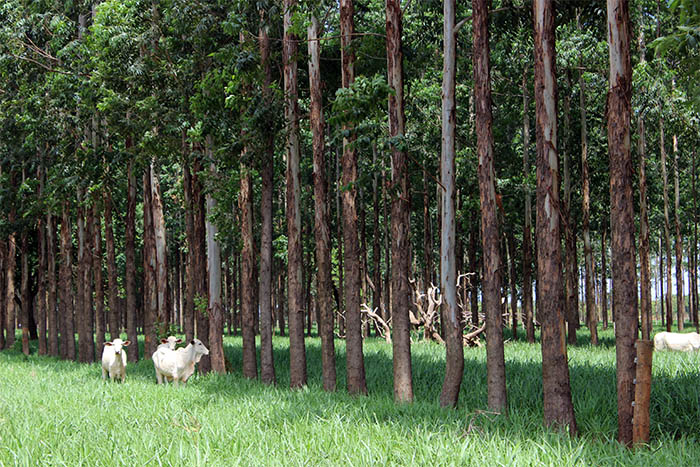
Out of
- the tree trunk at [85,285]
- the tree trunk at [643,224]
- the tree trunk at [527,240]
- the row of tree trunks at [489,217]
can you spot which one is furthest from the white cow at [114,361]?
the tree trunk at [643,224]

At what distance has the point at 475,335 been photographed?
75.1ft

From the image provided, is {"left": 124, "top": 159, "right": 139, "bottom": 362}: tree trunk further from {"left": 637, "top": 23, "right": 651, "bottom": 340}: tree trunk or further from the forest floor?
{"left": 637, "top": 23, "right": 651, "bottom": 340}: tree trunk

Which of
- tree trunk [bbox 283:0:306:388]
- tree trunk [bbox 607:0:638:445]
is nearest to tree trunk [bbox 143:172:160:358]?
tree trunk [bbox 283:0:306:388]

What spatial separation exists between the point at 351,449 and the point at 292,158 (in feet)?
27.5

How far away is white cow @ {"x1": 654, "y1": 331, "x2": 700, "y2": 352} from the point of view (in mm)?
18809

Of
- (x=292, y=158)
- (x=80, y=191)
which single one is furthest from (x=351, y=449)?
(x=80, y=191)

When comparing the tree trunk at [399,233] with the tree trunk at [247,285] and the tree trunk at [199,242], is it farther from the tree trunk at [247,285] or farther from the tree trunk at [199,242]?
the tree trunk at [199,242]

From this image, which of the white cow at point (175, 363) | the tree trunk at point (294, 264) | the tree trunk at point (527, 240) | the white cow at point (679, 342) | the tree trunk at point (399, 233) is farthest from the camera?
the tree trunk at point (527, 240)

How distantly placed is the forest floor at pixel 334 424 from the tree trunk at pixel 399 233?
71 centimetres

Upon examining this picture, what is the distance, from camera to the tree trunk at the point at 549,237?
8172mm

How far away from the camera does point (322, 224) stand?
13.4 metres

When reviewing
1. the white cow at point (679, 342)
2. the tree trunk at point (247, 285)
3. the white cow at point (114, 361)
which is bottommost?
the white cow at point (679, 342)

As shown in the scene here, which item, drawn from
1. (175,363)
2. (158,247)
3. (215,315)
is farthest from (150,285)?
(175,363)

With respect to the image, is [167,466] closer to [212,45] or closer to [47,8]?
[212,45]
